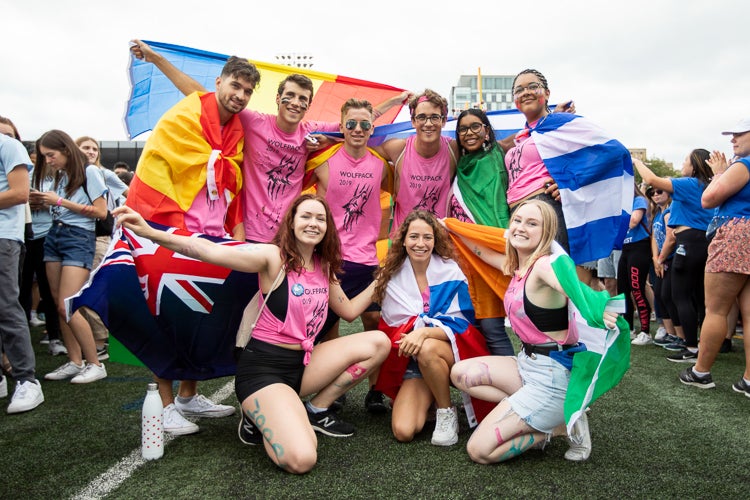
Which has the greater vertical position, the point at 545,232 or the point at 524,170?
the point at 524,170

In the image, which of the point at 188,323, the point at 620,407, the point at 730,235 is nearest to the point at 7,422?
the point at 188,323

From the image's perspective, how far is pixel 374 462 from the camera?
276cm

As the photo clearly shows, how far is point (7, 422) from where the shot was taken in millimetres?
3420

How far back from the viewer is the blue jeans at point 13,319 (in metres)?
3.59

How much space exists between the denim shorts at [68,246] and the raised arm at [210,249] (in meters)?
1.92

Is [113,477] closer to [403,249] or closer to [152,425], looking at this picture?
[152,425]

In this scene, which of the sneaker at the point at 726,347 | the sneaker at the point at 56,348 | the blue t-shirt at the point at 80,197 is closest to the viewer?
the blue t-shirt at the point at 80,197

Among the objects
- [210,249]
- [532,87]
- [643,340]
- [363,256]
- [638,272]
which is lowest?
[643,340]

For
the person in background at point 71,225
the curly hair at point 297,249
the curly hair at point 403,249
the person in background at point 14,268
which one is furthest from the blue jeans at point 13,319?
the curly hair at point 403,249

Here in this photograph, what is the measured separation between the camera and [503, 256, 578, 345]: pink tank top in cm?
274

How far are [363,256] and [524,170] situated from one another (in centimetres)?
121

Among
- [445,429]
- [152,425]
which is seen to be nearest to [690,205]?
[445,429]

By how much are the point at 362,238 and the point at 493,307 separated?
1.02m

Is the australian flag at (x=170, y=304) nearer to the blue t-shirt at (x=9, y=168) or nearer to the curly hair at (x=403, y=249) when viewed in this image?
the curly hair at (x=403, y=249)
